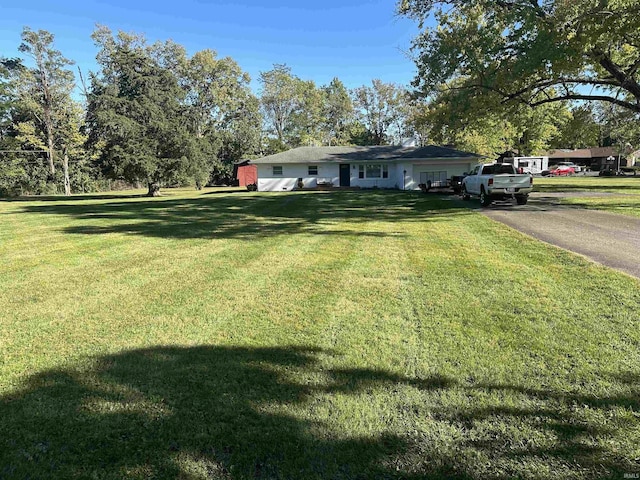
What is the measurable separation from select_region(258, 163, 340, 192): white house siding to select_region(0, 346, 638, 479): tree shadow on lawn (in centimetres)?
3138

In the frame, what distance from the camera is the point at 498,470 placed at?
2332 mm

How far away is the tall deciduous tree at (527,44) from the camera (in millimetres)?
13148

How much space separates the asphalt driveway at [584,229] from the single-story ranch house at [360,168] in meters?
16.1

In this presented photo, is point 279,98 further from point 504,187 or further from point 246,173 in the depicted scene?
point 504,187

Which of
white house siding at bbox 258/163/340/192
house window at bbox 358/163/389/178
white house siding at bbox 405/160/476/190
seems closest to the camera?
white house siding at bbox 405/160/476/190

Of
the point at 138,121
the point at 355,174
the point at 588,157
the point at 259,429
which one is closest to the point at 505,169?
the point at 355,174

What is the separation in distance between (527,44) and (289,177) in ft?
73.3

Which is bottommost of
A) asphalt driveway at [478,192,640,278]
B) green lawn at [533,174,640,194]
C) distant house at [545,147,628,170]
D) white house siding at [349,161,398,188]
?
asphalt driveway at [478,192,640,278]

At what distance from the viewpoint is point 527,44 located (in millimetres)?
14977

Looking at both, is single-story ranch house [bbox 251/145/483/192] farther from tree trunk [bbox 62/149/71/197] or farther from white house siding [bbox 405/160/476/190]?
tree trunk [bbox 62/149/71/197]

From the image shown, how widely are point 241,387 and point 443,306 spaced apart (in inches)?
108

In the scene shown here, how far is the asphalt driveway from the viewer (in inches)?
276

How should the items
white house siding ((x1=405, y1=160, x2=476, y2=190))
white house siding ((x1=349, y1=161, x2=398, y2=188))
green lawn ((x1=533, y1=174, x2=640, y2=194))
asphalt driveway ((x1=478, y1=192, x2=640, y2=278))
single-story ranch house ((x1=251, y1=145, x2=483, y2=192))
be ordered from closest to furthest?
1. asphalt driveway ((x1=478, y1=192, x2=640, y2=278))
2. green lawn ((x1=533, y1=174, x2=640, y2=194))
3. white house siding ((x1=405, y1=160, x2=476, y2=190))
4. single-story ranch house ((x1=251, y1=145, x2=483, y2=192))
5. white house siding ((x1=349, y1=161, x2=398, y2=188))

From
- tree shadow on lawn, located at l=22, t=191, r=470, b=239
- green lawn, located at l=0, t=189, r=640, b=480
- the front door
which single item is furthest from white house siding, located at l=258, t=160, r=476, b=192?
green lawn, located at l=0, t=189, r=640, b=480
